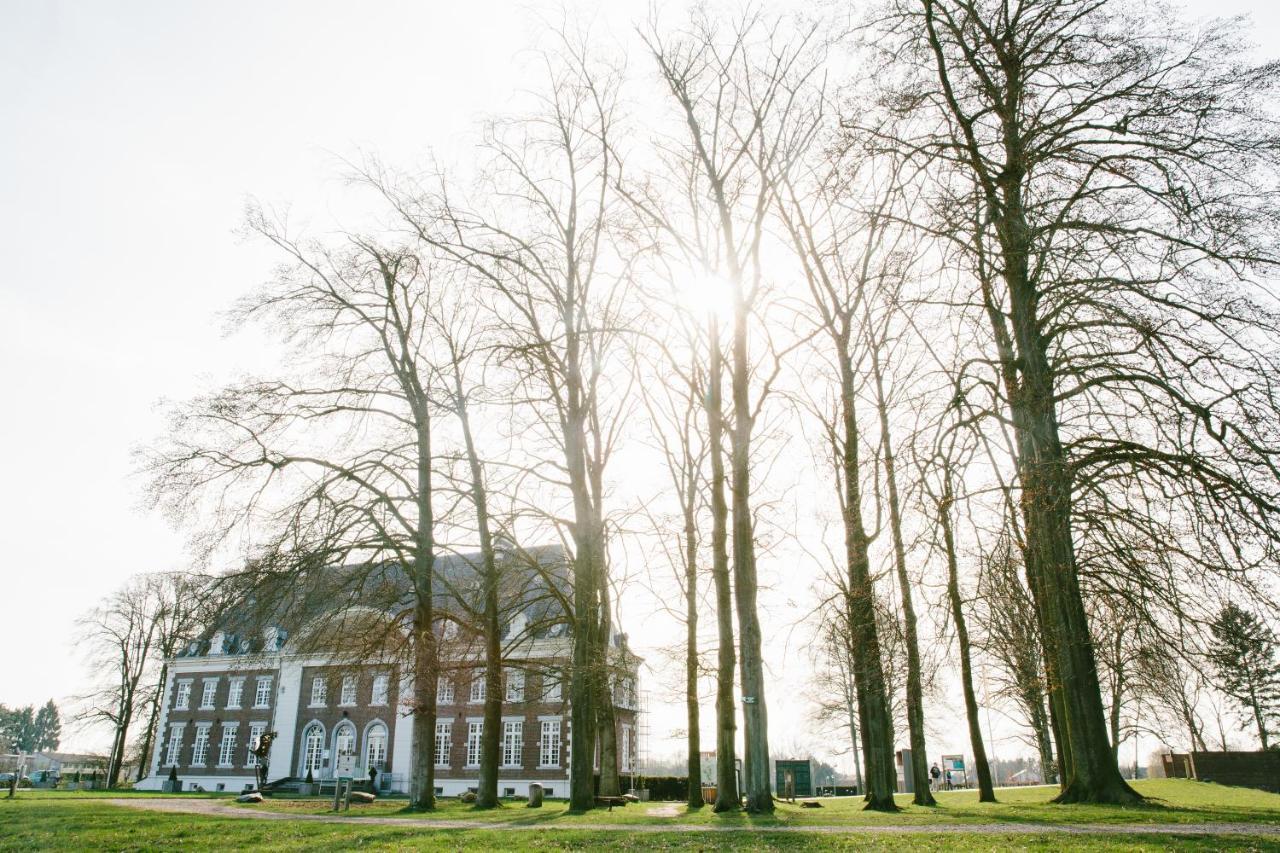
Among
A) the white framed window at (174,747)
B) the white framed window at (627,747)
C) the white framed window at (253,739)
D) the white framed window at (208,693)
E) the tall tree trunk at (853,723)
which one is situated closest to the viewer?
the tall tree trunk at (853,723)

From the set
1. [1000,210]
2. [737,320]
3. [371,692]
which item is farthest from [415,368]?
[371,692]

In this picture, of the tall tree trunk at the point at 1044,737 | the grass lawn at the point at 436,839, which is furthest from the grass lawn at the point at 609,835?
the tall tree trunk at the point at 1044,737

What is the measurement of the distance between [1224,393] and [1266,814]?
26.4 feet

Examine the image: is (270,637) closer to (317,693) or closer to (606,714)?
(606,714)

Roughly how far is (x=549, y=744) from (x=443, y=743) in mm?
6660

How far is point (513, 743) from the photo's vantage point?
4372 centimetres

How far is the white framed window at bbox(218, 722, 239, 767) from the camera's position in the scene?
1951 inches

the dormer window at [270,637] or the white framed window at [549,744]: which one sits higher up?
the dormer window at [270,637]

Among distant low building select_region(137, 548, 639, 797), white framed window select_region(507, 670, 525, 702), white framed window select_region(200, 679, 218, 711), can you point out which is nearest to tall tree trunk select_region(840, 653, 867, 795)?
distant low building select_region(137, 548, 639, 797)

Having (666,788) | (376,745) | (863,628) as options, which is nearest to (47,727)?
(376,745)

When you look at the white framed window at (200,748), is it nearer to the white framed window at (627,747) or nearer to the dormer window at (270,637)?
the white framed window at (627,747)

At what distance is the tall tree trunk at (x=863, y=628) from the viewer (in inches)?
559

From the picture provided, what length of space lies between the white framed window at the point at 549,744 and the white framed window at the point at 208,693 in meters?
24.0

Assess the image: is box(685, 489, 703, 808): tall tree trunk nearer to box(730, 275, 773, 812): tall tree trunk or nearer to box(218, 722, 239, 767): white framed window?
box(730, 275, 773, 812): tall tree trunk
